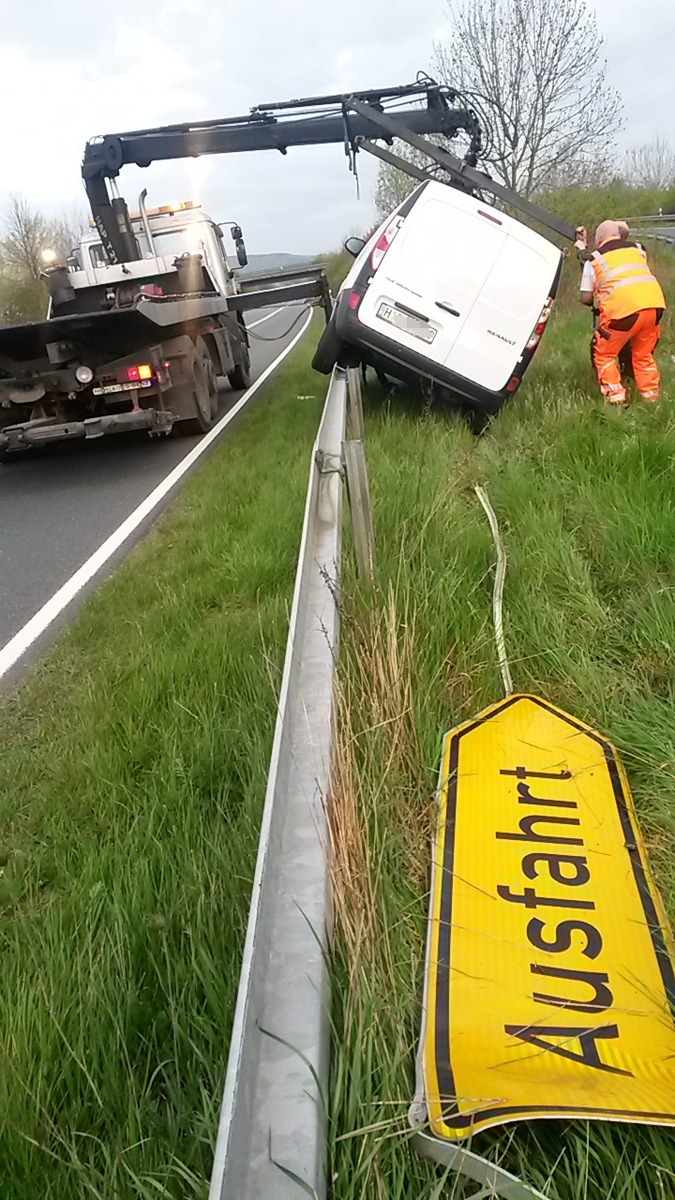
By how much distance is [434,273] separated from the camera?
22.9 feet

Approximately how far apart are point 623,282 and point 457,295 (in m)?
1.42

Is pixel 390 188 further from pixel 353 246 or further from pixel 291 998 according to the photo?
pixel 291 998

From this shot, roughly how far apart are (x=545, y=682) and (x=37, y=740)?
205 centimetres

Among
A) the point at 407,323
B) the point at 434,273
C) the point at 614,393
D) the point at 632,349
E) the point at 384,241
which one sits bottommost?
the point at 614,393

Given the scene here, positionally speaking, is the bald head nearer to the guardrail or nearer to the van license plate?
the van license plate

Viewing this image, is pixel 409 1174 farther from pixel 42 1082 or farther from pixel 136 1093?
pixel 42 1082

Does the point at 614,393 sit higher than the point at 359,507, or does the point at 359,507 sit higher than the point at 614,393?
the point at 359,507

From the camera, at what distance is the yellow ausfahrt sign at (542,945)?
1.38m

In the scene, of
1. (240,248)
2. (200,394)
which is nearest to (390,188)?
(240,248)

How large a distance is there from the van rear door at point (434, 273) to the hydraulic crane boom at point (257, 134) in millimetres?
3512

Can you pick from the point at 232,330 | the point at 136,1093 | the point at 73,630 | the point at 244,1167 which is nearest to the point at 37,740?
the point at 73,630

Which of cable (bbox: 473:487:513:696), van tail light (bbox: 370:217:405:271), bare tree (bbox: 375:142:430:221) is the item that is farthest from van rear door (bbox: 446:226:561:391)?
bare tree (bbox: 375:142:430:221)

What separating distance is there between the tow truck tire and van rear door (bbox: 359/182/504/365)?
2.64 metres

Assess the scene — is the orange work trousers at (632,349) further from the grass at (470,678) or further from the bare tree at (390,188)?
the bare tree at (390,188)
